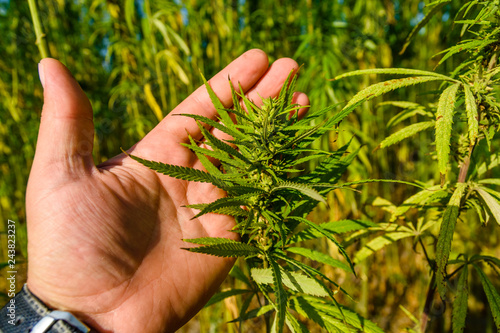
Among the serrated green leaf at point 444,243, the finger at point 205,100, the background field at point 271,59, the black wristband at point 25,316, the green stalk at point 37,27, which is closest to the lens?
the serrated green leaf at point 444,243

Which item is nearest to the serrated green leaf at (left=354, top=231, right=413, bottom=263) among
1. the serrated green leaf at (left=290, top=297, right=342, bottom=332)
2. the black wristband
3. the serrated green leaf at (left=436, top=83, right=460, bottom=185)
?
the serrated green leaf at (left=290, top=297, right=342, bottom=332)

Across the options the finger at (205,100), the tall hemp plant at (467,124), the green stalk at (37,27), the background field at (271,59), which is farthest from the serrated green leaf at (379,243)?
the green stalk at (37,27)

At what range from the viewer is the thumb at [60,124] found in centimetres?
72

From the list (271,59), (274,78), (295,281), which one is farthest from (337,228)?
(271,59)

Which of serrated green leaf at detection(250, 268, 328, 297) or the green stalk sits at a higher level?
the green stalk

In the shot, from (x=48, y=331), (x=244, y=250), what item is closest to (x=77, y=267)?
(x=48, y=331)

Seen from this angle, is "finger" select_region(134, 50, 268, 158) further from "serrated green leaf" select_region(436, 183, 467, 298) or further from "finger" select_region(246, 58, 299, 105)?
"serrated green leaf" select_region(436, 183, 467, 298)

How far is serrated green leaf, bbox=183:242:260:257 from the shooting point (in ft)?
1.66

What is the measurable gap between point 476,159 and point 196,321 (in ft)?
6.84

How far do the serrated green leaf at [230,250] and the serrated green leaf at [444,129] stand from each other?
373mm

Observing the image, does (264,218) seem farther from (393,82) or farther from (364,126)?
(364,126)

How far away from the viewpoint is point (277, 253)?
640mm

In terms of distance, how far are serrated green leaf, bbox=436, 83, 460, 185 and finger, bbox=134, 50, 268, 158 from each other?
1.74 feet

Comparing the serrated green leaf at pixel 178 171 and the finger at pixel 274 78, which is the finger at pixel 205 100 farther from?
the serrated green leaf at pixel 178 171
